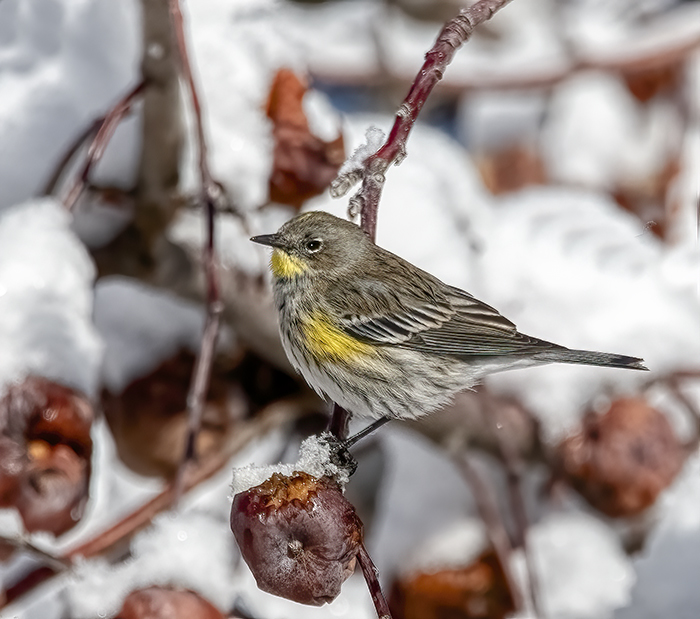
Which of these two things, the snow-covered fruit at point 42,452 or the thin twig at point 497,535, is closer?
the snow-covered fruit at point 42,452

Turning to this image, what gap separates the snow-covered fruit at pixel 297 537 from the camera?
92 centimetres

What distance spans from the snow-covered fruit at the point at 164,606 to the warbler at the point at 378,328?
335mm

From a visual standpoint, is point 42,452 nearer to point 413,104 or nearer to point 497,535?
point 413,104

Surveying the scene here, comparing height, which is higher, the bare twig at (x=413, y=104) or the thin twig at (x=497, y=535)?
the bare twig at (x=413, y=104)

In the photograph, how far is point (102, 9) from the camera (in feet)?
5.71

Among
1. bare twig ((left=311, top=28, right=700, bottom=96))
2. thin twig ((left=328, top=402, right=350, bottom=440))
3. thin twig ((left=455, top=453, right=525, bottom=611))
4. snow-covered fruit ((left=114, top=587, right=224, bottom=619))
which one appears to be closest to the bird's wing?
thin twig ((left=328, top=402, right=350, bottom=440))

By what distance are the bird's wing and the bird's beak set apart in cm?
14

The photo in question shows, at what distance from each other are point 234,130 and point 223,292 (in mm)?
293

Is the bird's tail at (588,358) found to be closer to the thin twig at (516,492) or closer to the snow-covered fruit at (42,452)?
the thin twig at (516,492)

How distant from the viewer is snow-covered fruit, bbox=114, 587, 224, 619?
44.7 inches

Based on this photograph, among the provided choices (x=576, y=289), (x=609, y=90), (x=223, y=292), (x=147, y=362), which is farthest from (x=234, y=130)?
(x=609, y=90)

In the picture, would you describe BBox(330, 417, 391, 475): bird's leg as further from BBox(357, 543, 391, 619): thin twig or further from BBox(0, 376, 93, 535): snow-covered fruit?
BBox(0, 376, 93, 535): snow-covered fruit

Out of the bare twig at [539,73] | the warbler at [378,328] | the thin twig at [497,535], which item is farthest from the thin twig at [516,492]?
the bare twig at [539,73]

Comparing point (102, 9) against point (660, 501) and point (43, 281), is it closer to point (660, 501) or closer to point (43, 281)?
point (43, 281)
